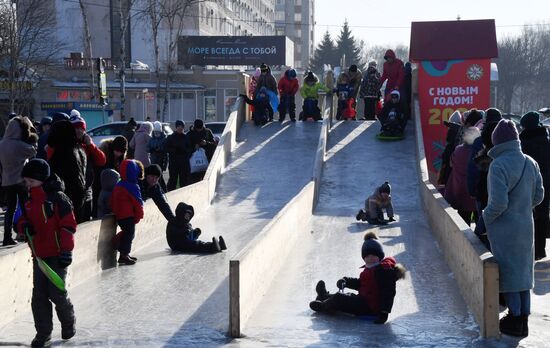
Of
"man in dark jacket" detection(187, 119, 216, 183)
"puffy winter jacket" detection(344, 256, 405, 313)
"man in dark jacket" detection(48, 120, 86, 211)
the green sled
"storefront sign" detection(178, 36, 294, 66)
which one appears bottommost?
"puffy winter jacket" detection(344, 256, 405, 313)

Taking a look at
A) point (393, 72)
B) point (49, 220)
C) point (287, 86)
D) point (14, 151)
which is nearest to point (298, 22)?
point (287, 86)

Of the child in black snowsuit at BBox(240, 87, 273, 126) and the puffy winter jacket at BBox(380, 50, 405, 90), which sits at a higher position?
the puffy winter jacket at BBox(380, 50, 405, 90)

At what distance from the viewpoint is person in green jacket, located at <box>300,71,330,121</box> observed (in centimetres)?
2362

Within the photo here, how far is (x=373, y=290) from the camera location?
7.67 meters

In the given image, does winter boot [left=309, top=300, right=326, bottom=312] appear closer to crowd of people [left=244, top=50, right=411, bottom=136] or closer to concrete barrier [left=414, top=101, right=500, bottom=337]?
concrete barrier [left=414, top=101, right=500, bottom=337]

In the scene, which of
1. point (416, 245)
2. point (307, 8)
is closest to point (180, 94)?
point (416, 245)

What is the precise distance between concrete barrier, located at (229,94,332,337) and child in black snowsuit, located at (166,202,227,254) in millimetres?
947

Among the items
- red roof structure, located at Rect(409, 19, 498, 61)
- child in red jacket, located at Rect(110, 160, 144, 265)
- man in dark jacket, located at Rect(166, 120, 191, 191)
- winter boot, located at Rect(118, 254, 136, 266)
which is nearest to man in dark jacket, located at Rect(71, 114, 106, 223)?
child in red jacket, located at Rect(110, 160, 144, 265)

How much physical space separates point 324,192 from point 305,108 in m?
7.15

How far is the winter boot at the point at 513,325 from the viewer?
7.00 metres

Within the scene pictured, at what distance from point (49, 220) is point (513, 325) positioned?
3800 mm

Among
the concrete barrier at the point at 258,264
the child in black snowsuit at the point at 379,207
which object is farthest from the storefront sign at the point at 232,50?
the concrete barrier at the point at 258,264

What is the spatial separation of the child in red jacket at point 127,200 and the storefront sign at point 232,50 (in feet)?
176

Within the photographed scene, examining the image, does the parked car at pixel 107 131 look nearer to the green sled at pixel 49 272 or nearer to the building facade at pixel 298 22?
the green sled at pixel 49 272
